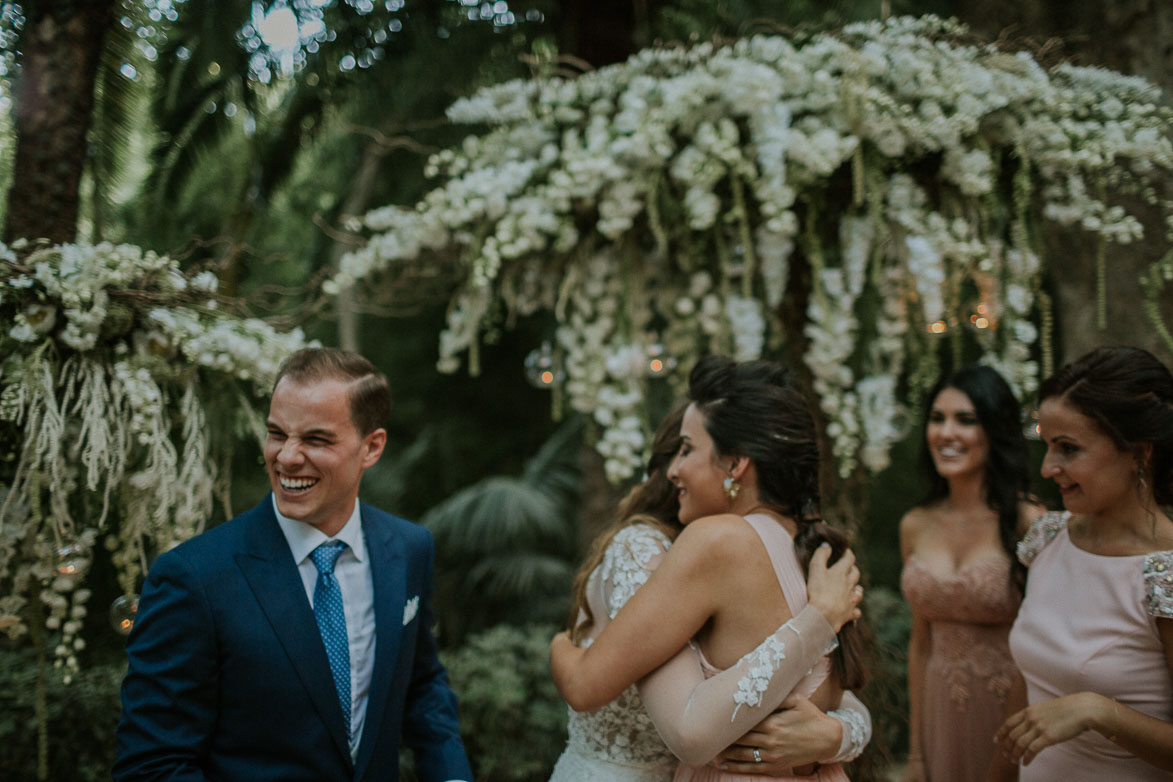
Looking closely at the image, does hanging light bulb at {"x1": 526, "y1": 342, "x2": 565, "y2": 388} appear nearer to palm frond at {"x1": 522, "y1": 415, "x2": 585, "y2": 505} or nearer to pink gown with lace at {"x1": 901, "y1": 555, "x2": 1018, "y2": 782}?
pink gown with lace at {"x1": 901, "y1": 555, "x2": 1018, "y2": 782}

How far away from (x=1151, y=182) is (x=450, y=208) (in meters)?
2.30

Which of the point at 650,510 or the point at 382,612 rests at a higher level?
the point at 650,510

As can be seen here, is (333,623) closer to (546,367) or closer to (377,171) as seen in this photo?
(546,367)

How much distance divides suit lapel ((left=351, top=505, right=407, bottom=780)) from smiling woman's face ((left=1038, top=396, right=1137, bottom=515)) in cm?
152

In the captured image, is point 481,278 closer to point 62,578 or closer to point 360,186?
point 62,578

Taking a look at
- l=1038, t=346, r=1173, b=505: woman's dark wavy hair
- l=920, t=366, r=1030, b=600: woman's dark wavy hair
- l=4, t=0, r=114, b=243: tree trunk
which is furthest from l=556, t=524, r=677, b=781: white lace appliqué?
l=4, t=0, r=114, b=243: tree trunk

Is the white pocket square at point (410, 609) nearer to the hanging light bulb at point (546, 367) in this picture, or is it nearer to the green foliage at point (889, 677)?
the hanging light bulb at point (546, 367)

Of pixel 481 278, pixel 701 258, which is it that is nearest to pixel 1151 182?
pixel 701 258

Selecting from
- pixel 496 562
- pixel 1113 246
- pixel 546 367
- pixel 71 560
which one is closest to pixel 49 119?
pixel 71 560

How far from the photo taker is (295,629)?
1.62 m

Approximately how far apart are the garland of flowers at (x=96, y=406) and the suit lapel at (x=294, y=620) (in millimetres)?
578

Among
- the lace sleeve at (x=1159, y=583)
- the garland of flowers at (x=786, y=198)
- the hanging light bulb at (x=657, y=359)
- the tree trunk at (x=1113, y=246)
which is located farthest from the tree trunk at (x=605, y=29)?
the lace sleeve at (x=1159, y=583)

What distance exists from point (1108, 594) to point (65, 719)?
334 centimetres

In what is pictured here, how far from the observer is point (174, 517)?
7.30 feet
